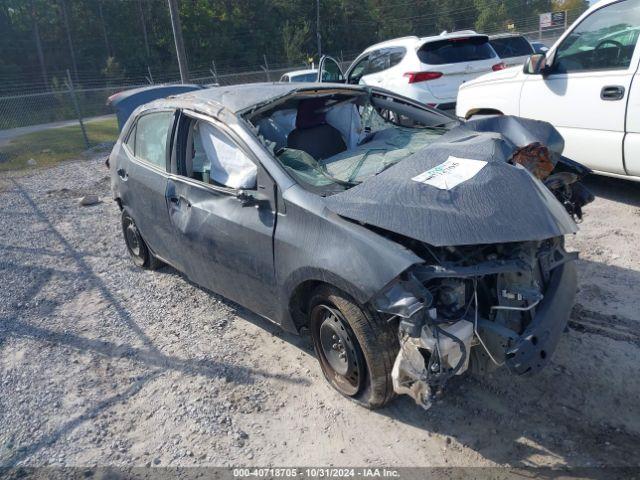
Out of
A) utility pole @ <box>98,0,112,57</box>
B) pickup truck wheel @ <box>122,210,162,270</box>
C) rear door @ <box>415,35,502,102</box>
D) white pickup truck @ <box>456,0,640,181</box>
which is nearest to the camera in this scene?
white pickup truck @ <box>456,0,640,181</box>

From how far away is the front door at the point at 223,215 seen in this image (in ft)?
10.7

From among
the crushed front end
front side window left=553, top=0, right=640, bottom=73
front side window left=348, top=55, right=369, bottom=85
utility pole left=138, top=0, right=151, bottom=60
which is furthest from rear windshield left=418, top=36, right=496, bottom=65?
utility pole left=138, top=0, right=151, bottom=60

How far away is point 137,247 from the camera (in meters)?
5.27

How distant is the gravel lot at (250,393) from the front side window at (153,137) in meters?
1.25

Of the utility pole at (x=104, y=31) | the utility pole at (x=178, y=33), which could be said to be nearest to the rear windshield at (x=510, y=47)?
the utility pole at (x=178, y=33)

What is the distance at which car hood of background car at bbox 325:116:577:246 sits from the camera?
2.60m

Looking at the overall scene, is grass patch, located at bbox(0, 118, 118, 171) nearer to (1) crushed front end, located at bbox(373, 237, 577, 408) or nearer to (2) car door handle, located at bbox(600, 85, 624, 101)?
(2) car door handle, located at bbox(600, 85, 624, 101)

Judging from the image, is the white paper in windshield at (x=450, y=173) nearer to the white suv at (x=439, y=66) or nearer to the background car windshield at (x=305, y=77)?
the white suv at (x=439, y=66)

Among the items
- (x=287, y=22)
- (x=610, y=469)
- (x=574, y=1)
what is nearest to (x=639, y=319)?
(x=610, y=469)

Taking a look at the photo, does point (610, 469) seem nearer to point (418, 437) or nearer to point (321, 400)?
point (418, 437)

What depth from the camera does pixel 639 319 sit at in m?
3.57

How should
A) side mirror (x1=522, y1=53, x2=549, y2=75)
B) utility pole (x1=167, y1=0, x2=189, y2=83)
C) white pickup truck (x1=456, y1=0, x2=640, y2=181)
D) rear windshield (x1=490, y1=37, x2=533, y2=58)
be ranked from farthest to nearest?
utility pole (x1=167, y1=0, x2=189, y2=83), rear windshield (x1=490, y1=37, x2=533, y2=58), side mirror (x1=522, y1=53, x2=549, y2=75), white pickup truck (x1=456, y1=0, x2=640, y2=181)

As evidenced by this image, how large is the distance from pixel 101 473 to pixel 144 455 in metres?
0.23

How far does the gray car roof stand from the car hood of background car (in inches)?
46.7
